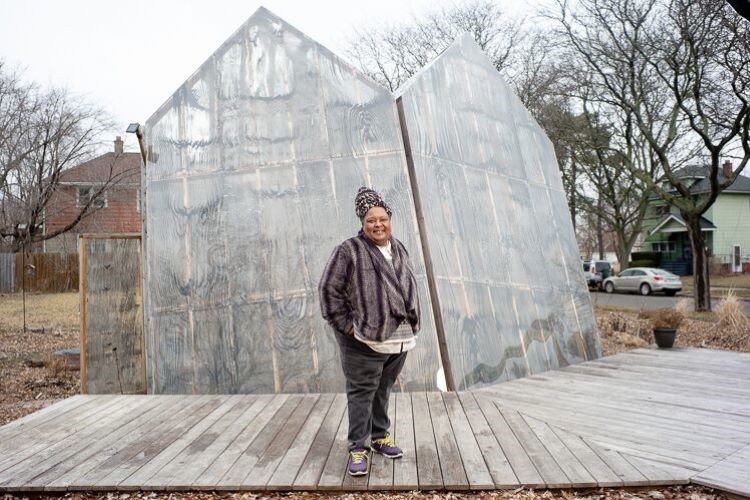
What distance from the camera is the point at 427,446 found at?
3.70m

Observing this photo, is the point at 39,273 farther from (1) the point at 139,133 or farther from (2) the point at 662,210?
(2) the point at 662,210

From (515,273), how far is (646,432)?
266 cm

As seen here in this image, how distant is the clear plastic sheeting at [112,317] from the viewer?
17.9 ft

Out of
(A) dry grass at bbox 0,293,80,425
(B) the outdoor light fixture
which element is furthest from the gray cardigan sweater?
(A) dry grass at bbox 0,293,80,425

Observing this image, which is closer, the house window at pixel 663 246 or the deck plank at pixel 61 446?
the deck plank at pixel 61 446

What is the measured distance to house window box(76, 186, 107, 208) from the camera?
870 inches

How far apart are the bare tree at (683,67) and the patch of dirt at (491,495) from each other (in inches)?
415

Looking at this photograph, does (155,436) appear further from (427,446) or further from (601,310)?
(601,310)

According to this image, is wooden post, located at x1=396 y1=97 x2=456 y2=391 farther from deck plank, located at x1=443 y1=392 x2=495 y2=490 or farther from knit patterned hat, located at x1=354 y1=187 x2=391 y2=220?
knit patterned hat, located at x1=354 y1=187 x2=391 y2=220

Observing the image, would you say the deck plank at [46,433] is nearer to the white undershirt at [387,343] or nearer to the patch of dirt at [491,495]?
the patch of dirt at [491,495]

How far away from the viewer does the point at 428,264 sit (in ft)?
18.2

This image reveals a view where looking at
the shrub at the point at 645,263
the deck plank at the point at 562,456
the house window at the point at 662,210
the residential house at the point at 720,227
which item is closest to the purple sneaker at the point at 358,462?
the deck plank at the point at 562,456

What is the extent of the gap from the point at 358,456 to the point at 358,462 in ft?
0.13

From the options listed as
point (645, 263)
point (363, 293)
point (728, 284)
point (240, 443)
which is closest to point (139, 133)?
point (240, 443)
